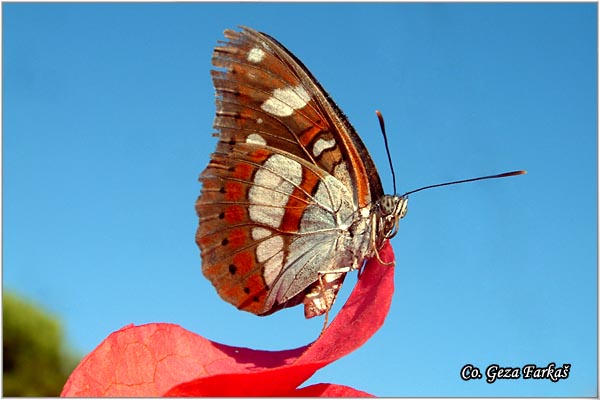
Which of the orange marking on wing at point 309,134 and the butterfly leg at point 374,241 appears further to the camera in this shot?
the orange marking on wing at point 309,134

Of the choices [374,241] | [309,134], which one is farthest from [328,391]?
[309,134]

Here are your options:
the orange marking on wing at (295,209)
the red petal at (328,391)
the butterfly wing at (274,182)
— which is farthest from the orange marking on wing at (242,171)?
the red petal at (328,391)

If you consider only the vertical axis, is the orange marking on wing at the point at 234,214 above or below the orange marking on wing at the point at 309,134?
below

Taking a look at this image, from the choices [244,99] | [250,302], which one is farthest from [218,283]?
[244,99]

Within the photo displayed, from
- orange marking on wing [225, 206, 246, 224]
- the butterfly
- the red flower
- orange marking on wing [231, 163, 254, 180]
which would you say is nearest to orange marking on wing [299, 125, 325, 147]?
the butterfly

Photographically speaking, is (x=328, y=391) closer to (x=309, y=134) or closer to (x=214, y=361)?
(x=214, y=361)

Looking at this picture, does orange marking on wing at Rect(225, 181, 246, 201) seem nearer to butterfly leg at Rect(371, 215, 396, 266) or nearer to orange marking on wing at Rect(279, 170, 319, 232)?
orange marking on wing at Rect(279, 170, 319, 232)

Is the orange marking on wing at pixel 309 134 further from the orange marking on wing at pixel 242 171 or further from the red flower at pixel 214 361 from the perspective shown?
the red flower at pixel 214 361
